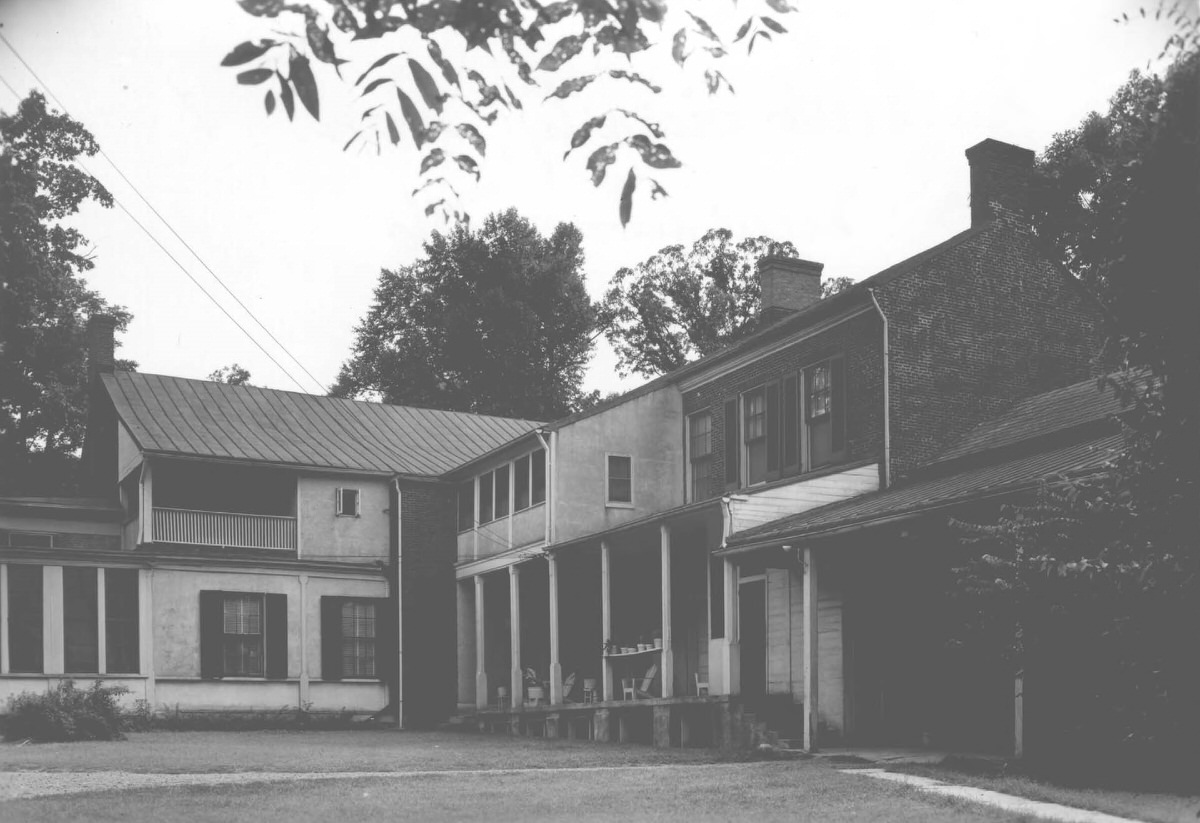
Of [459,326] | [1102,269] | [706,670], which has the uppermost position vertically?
[459,326]

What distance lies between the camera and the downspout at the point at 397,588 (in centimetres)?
2870

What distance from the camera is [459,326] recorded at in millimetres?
46281

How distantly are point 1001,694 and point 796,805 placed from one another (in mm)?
6973

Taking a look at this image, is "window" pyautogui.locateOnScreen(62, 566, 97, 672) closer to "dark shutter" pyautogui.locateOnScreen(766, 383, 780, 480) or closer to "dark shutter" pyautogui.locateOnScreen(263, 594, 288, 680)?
"dark shutter" pyautogui.locateOnScreen(263, 594, 288, 680)

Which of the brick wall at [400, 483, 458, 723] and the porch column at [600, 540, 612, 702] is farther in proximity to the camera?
the brick wall at [400, 483, 458, 723]

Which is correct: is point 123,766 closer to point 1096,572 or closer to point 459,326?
point 1096,572

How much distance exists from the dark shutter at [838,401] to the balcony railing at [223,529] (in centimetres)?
1306

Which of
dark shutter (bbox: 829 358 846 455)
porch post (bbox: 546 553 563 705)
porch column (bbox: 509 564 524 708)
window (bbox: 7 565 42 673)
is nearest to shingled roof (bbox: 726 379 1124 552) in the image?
dark shutter (bbox: 829 358 846 455)

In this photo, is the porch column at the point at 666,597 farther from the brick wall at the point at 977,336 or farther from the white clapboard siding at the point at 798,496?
the brick wall at the point at 977,336

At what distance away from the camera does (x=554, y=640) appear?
2453cm

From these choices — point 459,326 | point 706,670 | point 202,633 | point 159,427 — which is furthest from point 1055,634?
point 459,326

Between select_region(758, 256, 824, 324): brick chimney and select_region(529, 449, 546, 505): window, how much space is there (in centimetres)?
497

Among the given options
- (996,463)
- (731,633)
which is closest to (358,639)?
(731,633)

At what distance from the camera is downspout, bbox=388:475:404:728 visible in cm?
2870
